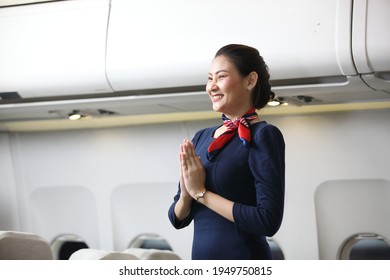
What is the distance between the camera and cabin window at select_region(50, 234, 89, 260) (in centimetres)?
383

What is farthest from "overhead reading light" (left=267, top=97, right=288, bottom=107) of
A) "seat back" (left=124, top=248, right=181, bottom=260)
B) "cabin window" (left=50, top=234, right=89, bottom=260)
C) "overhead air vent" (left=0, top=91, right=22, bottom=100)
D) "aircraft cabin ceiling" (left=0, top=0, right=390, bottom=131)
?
"cabin window" (left=50, top=234, right=89, bottom=260)

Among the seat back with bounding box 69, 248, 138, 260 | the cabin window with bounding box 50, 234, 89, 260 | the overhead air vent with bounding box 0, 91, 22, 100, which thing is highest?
the overhead air vent with bounding box 0, 91, 22, 100

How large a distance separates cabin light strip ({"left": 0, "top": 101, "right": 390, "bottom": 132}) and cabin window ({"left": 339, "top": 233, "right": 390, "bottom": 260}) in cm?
60

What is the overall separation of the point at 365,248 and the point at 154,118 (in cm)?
120

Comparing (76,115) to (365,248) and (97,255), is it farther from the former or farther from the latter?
(365,248)

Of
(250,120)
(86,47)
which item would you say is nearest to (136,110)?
(86,47)

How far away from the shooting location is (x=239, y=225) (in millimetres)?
1927

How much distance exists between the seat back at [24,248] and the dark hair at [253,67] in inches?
44.7

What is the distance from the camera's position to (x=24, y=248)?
2639 mm

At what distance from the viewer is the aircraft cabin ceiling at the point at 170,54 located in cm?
245

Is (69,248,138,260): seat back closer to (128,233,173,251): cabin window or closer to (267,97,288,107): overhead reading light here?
(267,97,288,107): overhead reading light

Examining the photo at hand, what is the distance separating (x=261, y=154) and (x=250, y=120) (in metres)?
0.13

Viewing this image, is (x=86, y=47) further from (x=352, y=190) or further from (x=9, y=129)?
(x=352, y=190)

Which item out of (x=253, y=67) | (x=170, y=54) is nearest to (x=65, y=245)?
(x=170, y=54)
